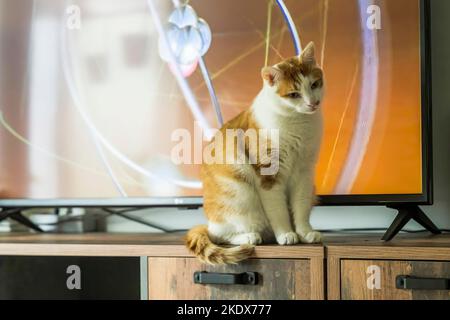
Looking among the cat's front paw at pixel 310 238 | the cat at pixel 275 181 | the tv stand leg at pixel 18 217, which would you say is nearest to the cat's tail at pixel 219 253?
the cat at pixel 275 181

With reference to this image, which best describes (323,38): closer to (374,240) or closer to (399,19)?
(399,19)

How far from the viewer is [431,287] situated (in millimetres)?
1005

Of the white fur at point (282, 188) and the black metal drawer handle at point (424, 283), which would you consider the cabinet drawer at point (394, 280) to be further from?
the white fur at point (282, 188)

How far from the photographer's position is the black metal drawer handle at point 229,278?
1.08 metres

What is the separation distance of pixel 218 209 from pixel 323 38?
52 centimetres

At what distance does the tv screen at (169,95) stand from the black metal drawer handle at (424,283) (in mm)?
278

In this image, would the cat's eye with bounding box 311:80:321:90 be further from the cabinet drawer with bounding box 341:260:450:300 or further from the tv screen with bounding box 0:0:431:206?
the cabinet drawer with bounding box 341:260:450:300

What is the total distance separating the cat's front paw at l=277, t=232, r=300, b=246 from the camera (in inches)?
43.3

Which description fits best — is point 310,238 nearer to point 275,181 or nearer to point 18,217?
point 275,181

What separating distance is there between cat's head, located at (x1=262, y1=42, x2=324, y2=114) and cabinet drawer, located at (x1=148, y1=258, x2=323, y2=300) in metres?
0.32

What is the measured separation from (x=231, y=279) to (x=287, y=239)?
5.6 inches

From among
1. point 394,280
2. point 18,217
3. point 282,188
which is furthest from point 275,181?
point 18,217
